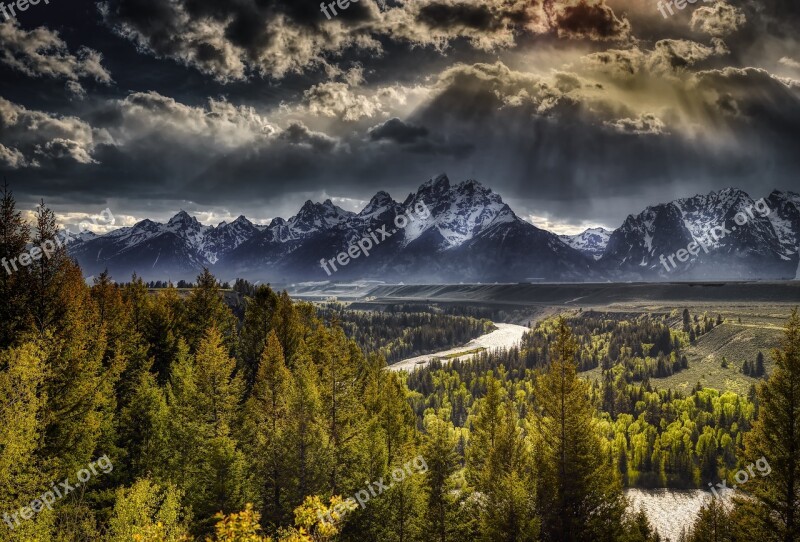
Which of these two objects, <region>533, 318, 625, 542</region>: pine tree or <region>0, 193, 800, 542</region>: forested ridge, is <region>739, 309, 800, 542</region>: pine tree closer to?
<region>0, 193, 800, 542</region>: forested ridge

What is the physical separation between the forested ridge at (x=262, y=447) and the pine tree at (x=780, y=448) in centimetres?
10

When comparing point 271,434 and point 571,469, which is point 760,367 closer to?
point 571,469

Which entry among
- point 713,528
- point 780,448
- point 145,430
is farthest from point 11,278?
point 713,528

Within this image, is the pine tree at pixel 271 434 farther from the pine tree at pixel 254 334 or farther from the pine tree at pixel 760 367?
the pine tree at pixel 760 367

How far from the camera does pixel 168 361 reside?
55.5 metres

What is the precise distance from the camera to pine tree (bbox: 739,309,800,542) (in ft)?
105

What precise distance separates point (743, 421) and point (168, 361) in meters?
113

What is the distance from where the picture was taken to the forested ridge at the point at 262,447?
92.0 feet

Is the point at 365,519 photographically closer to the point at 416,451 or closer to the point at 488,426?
the point at 416,451

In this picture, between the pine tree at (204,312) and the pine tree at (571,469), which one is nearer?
the pine tree at (571,469)

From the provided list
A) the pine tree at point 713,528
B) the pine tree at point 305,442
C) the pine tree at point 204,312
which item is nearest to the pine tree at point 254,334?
the pine tree at point 204,312

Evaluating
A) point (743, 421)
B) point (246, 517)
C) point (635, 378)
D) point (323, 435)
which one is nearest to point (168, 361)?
point (323, 435)

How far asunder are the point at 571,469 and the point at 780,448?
14.5 meters

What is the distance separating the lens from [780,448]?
106 feet
